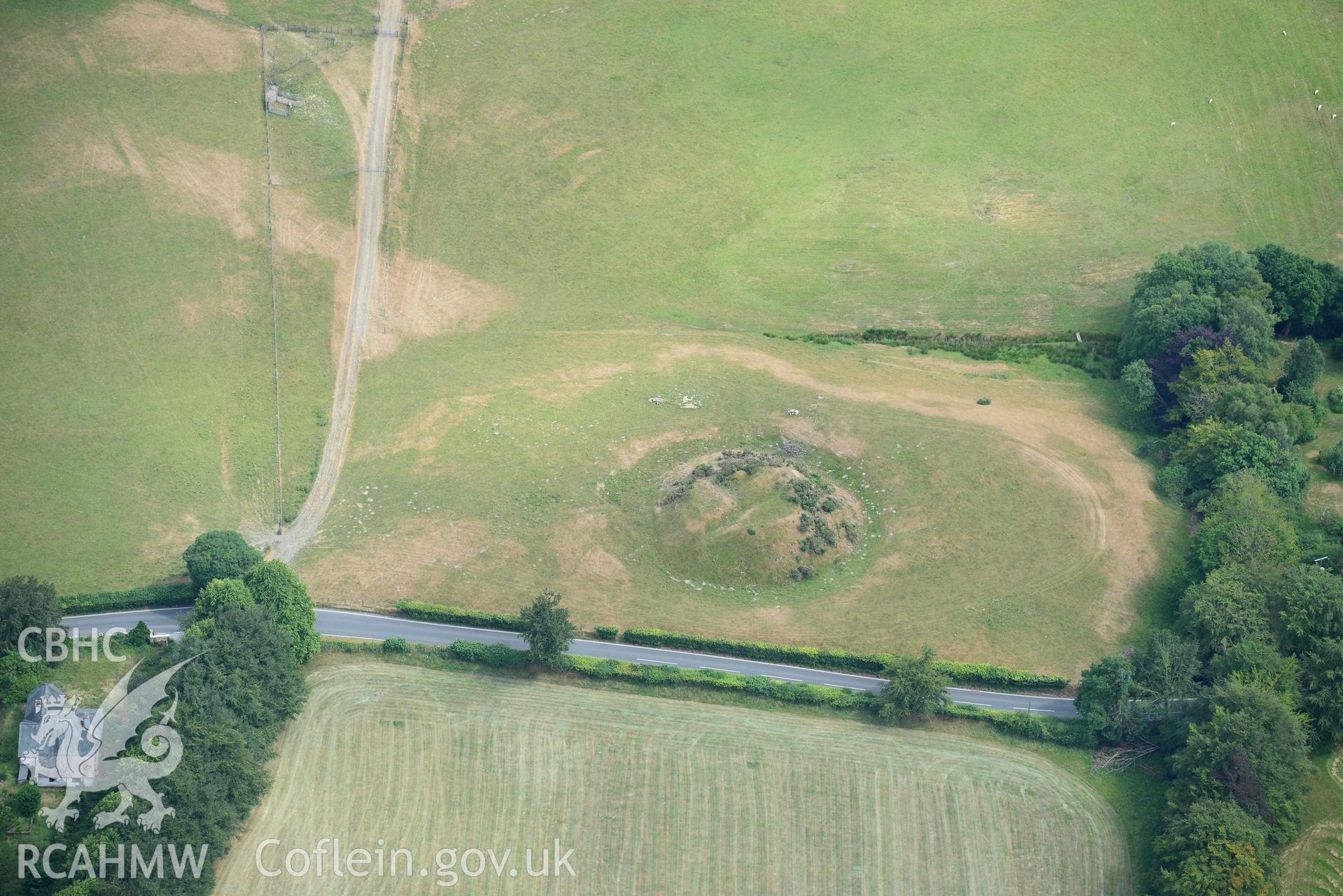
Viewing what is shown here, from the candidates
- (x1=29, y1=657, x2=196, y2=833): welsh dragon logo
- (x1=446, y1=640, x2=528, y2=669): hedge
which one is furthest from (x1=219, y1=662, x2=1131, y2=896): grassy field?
(x1=29, y1=657, x2=196, y2=833): welsh dragon logo

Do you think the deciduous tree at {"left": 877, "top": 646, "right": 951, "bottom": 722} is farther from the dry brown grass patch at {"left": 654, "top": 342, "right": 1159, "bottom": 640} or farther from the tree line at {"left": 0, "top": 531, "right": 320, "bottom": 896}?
the tree line at {"left": 0, "top": 531, "right": 320, "bottom": 896}

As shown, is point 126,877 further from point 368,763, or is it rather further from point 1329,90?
point 1329,90

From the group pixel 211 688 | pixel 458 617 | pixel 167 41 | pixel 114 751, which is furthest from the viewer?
pixel 167 41

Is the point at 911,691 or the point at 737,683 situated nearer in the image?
the point at 911,691

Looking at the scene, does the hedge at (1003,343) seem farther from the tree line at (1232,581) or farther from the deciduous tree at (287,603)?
the deciduous tree at (287,603)

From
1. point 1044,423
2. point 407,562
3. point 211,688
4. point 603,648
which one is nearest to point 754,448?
point 603,648

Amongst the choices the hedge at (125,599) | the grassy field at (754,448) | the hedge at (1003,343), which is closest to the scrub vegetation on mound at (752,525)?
the grassy field at (754,448)

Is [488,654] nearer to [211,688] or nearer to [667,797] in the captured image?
[667,797]
